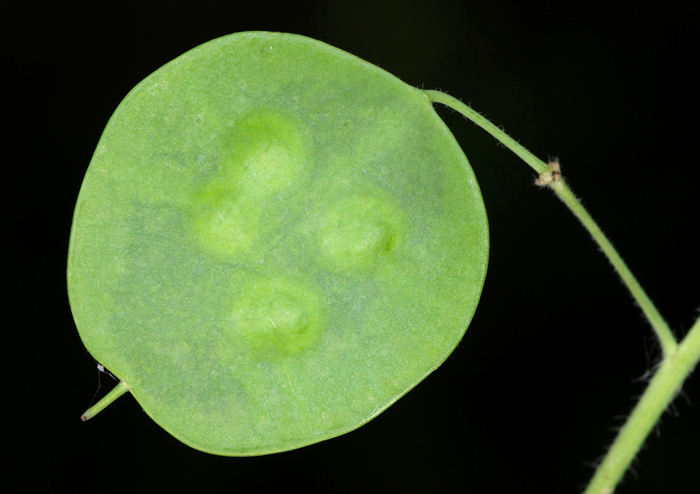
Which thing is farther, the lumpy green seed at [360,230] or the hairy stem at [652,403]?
the hairy stem at [652,403]

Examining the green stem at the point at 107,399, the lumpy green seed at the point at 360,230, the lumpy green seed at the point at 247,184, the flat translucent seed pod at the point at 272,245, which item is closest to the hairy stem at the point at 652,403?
the flat translucent seed pod at the point at 272,245

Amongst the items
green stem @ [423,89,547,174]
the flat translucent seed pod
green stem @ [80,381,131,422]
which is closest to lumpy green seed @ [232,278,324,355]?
the flat translucent seed pod

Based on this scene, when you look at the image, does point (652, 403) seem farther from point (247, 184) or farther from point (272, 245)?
point (247, 184)

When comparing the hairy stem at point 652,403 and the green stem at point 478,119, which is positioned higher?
the green stem at point 478,119

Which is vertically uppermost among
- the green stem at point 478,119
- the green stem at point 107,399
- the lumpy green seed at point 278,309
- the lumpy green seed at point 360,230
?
the green stem at point 478,119

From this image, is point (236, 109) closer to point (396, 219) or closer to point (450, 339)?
point (396, 219)

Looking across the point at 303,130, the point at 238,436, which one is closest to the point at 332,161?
the point at 303,130

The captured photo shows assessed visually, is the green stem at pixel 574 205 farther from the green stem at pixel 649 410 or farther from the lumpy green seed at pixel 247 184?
the lumpy green seed at pixel 247 184
